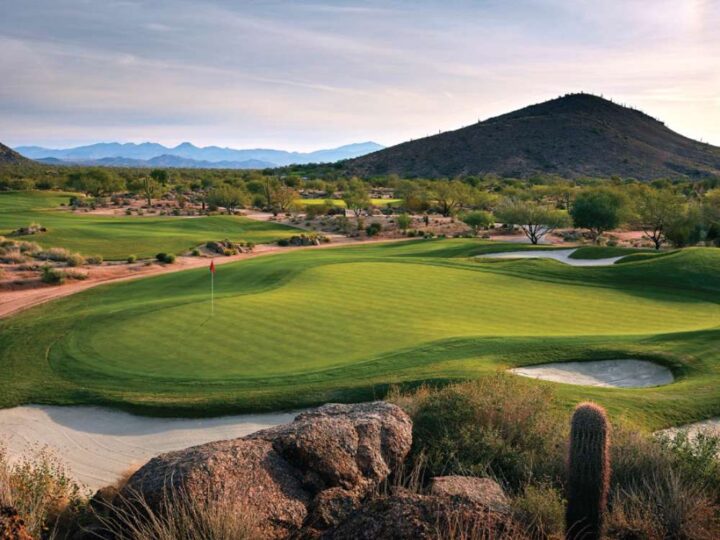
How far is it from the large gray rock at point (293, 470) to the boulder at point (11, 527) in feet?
4.00

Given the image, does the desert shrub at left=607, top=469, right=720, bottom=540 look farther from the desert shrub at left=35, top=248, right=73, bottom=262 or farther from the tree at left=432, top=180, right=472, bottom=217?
the tree at left=432, top=180, right=472, bottom=217

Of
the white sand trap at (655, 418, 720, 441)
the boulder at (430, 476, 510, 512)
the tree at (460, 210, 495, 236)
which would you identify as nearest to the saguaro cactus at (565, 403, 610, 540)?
the boulder at (430, 476, 510, 512)

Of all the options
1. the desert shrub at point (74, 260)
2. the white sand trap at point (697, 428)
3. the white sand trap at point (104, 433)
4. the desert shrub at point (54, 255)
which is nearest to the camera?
the white sand trap at point (697, 428)

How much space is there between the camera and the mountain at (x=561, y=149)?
128500 millimetres

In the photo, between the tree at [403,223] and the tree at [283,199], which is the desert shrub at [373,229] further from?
the tree at [283,199]

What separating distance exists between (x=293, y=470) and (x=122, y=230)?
50.4 meters

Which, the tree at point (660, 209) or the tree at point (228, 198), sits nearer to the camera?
the tree at point (660, 209)

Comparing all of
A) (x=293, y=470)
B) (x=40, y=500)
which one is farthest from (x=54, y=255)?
(x=293, y=470)

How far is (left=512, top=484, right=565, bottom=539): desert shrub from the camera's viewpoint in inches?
250

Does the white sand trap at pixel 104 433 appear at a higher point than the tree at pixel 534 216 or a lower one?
lower

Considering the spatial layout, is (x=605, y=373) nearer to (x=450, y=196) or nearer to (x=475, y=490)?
(x=475, y=490)

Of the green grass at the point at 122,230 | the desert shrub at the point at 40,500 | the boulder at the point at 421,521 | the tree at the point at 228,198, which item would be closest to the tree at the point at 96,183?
the green grass at the point at 122,230

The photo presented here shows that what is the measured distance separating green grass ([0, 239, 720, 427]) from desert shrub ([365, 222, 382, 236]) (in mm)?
36203

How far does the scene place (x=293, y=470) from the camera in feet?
23.8
